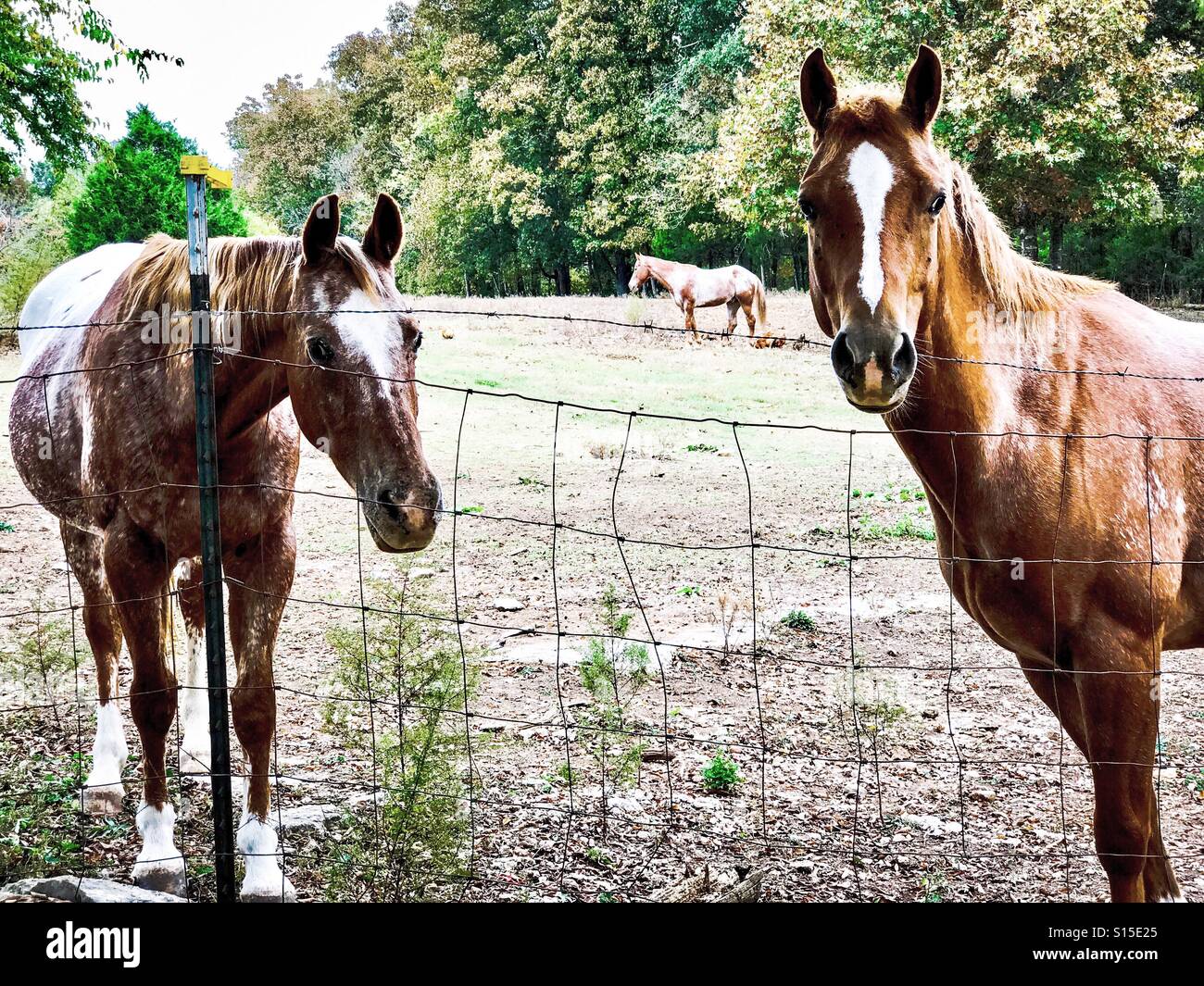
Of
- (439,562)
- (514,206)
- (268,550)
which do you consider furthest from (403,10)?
(268,550)

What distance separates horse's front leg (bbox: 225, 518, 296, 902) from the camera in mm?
2840

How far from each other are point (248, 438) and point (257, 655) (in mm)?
649

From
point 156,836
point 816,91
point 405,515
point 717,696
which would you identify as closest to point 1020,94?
point 717,696

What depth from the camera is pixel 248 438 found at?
2902 millimetres

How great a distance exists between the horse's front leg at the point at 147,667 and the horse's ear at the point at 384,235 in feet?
3.51

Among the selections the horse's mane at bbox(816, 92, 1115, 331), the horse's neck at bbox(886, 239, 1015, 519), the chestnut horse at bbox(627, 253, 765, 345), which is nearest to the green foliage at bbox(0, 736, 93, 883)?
the horse's neck at bbox(886, 239, 1015, 519)

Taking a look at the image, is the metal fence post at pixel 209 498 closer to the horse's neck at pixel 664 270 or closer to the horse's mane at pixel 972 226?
the horse's mane at pixel 972 226

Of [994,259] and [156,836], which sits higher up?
[994,259]

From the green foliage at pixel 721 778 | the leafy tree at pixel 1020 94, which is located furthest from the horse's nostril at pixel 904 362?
the leafy tree at pixel 1020 94

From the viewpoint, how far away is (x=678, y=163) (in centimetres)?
2277

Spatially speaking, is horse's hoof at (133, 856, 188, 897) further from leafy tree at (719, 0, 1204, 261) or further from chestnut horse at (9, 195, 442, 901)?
leafy tree at (719, 0, 1204, 261)

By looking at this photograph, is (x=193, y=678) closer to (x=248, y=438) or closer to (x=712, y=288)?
(x=248, y=438)

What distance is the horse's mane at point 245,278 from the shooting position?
260 centimetres
